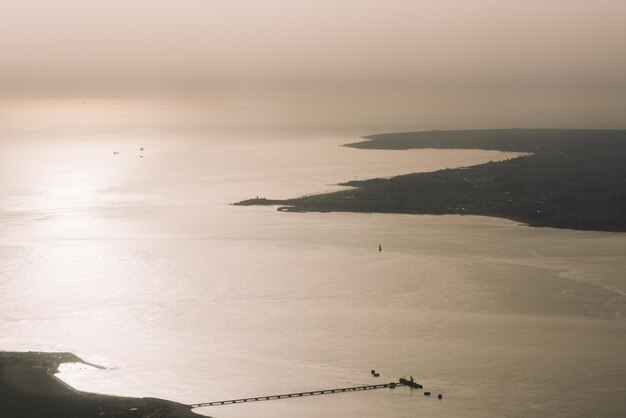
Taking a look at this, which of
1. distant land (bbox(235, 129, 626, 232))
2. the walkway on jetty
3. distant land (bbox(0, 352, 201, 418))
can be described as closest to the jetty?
the walkway on jetty

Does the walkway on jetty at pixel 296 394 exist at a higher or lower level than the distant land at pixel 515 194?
lower

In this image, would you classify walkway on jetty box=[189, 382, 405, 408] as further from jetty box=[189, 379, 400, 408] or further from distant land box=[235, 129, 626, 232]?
distant land box=[235, 129, 626, 232]

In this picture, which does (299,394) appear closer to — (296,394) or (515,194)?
(296,394)

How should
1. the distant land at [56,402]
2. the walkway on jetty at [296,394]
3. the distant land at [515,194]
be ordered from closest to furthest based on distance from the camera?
1. the distant land at [56,402]
2. the walkway on jetty at [296,394]
3. the distant land at [515,194]

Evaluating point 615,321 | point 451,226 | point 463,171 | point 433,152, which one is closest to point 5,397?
point 615,321

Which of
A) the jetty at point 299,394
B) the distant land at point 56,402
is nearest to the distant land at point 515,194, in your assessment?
the jetty at point 299,394

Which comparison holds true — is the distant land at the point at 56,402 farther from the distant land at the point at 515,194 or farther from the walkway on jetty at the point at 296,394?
the distant land at the point at 515,194
